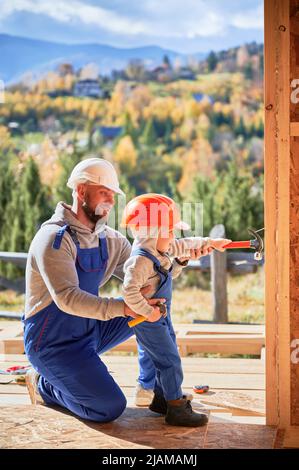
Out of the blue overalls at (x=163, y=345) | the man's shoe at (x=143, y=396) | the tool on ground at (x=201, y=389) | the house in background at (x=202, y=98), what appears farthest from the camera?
the house in background at (x=202, y=98)

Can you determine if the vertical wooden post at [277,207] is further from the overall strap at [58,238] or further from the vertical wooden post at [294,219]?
the overall strap at [58,238]

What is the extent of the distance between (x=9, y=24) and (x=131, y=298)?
10.9m

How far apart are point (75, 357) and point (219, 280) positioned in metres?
3.75

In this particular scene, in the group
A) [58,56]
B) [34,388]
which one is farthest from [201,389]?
[58,56]

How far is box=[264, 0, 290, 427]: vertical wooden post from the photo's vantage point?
3.13m

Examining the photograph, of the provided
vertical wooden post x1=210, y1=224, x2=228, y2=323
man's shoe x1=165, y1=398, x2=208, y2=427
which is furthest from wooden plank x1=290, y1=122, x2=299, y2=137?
vertical wooden post x1=210, y1=224, x2=228, y2=323

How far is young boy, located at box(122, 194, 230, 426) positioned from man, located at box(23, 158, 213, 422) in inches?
6.2

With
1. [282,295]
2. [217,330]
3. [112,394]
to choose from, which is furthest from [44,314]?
[217,330]

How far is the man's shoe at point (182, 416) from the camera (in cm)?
337

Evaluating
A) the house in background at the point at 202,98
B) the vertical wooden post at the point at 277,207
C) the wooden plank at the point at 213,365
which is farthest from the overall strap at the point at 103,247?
the house in background at the point at 202,98

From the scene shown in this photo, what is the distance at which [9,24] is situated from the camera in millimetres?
13109

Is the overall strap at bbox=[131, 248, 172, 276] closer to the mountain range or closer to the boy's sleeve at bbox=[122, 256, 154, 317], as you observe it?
the boy's sleeve at bbox=[122, 256, 154, 317]

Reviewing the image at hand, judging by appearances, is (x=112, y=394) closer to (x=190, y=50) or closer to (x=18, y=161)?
(x=18, y=161)

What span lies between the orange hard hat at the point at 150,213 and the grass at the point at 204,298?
6.62m
